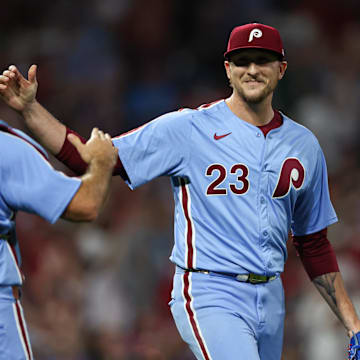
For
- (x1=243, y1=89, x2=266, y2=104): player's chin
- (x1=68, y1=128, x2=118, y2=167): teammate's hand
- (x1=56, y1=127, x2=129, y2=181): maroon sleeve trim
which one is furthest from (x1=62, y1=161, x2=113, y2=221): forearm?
(x1=243, y1=89, x2=266, y2=104): player's chin

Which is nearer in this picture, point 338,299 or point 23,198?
point 23,198

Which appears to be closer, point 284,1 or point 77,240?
point 77,240

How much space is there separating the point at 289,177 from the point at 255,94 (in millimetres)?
430

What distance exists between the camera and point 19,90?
355 cm

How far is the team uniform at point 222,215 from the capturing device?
12.3ft

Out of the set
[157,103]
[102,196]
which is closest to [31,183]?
[102,196]

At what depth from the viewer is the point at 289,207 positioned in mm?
3967

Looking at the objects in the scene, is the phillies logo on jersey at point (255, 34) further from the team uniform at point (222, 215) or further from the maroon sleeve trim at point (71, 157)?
the maroon sleeve trim at point (71, 157)

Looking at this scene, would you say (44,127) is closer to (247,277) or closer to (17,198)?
(17,198)

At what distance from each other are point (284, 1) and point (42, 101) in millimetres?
3109

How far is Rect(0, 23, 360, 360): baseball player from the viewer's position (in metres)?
3.67

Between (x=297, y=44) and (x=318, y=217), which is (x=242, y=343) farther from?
(x=297, y=44)

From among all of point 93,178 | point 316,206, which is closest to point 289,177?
point 316,206

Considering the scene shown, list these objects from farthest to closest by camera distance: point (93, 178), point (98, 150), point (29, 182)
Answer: point (98, 150)
point (93, 178)
point (29, 182)
